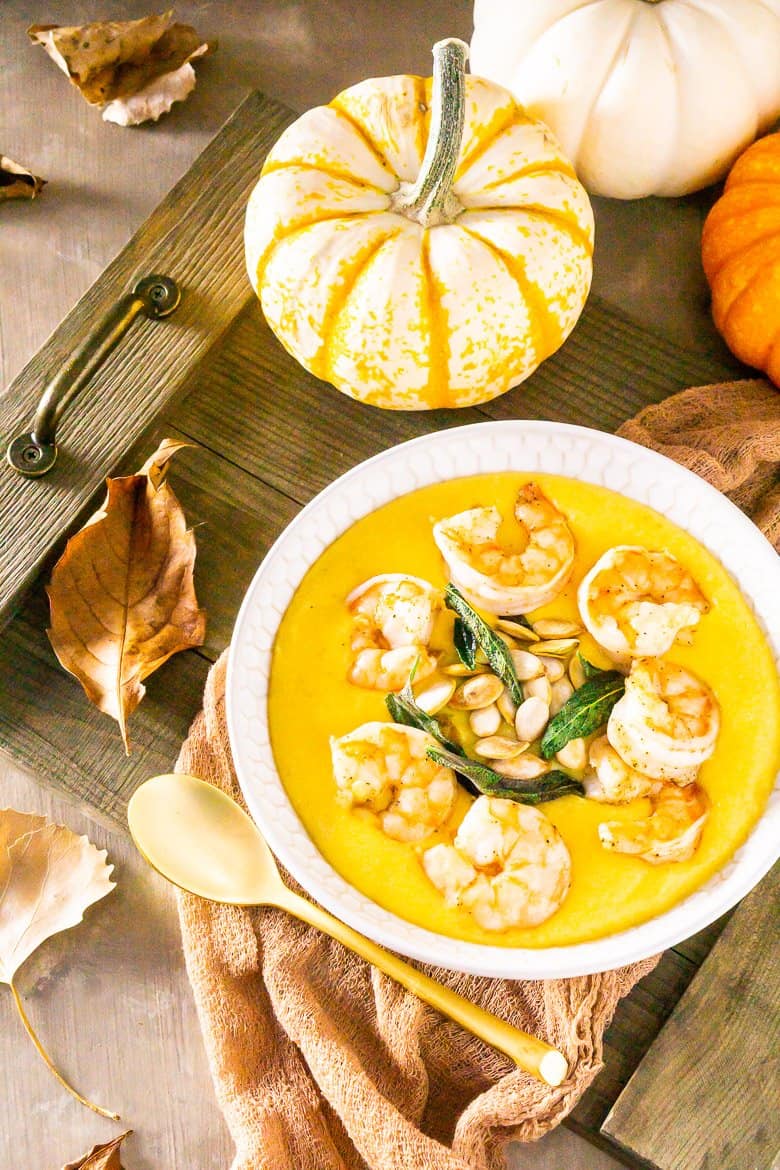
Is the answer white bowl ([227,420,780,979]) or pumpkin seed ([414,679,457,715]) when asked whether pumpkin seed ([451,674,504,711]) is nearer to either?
pumpkin seed ([414,679,457,715])

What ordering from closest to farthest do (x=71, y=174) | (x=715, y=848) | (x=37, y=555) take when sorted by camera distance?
(x=715, y=848)
(x=37, y=555)
(x=71, y=174)

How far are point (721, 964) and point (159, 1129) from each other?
78 cm

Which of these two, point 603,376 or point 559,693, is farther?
point 603,376

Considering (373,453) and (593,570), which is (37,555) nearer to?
(373,453)

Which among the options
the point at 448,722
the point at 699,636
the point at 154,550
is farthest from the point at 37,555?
the point at 699,636

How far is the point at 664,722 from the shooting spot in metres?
1.30

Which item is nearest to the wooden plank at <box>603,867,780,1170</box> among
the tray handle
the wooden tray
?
the wooden tray

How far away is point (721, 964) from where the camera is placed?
4.54ft

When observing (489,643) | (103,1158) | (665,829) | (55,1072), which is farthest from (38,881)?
(665,829)

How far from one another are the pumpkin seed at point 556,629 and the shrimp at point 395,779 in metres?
0.19

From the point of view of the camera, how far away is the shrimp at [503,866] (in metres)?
1.29

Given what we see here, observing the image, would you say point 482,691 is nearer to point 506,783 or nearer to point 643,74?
point 506,783

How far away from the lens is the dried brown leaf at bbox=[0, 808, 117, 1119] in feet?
5.08

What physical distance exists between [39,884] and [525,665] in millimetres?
722
